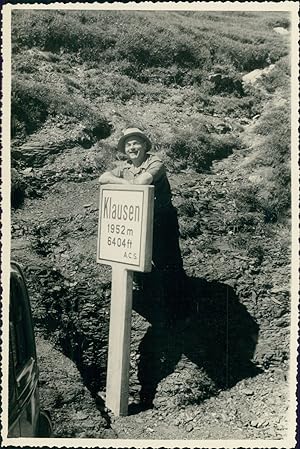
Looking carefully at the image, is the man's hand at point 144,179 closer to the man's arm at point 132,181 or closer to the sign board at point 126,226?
the man's arm at point 132,181

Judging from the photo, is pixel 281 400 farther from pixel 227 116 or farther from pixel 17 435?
pixel 227 116

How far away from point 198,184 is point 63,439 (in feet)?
10.5

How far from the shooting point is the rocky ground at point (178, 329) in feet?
14.3

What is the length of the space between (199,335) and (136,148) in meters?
1.91

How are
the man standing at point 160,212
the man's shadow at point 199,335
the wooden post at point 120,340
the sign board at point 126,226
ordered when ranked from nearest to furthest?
the sign board at point 126,226 → the wooden post at point 120,340 → the man standing at point 160,212 → the man's shadow at point 199,335

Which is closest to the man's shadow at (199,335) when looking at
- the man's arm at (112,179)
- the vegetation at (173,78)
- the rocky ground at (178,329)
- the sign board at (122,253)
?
the rocky ground at (178,329)

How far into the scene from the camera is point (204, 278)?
511cm

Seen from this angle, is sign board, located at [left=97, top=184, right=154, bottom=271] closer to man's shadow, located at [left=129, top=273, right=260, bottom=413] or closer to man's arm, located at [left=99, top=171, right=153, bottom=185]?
man's arm, located at [left=99, top=171, right=153, bottom=185]

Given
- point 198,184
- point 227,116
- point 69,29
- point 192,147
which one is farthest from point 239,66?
point 69,29

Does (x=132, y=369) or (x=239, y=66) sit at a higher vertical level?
(x=239, y=66)

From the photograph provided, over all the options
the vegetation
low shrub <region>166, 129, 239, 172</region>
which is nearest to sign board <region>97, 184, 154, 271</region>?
the vegetation

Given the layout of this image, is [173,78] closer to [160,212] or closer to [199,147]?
[199,147]

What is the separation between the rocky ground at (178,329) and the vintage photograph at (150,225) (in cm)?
1

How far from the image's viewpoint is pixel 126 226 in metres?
4.02
